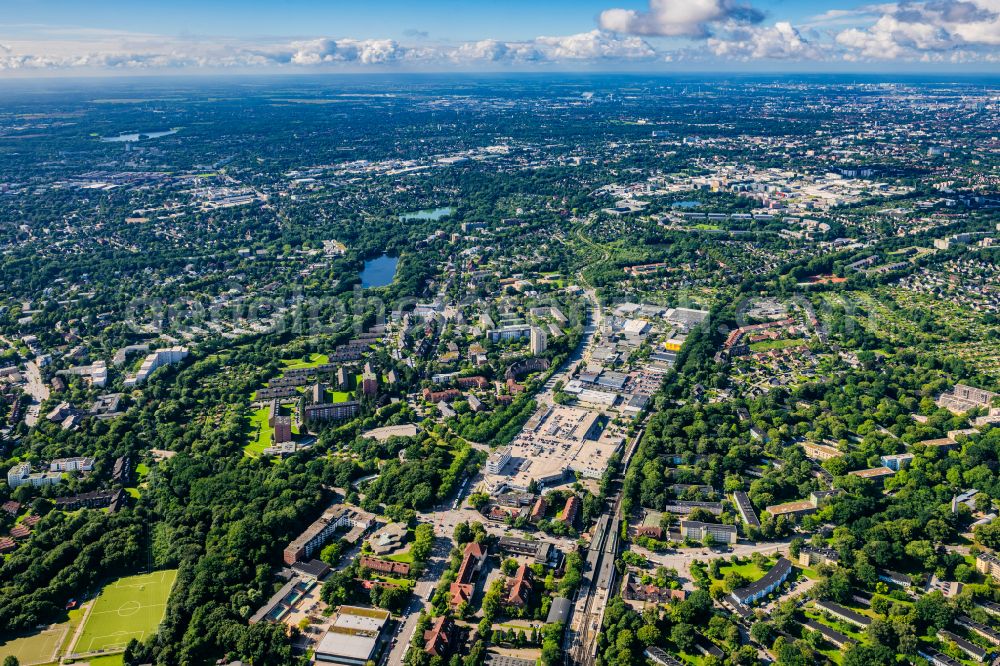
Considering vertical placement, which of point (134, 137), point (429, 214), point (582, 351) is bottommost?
point (582, 351)

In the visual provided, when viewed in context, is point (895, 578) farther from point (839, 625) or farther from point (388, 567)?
point (388, 567)

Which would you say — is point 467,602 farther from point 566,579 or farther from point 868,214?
point 868,214

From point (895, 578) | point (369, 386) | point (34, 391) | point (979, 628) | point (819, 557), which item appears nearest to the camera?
point (979, 628)

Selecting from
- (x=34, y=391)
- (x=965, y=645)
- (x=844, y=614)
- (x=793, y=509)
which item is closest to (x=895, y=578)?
(x=844, y=614)

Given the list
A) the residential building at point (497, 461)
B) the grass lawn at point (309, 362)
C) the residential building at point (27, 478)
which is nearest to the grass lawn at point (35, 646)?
the residential building at point (27, 478)

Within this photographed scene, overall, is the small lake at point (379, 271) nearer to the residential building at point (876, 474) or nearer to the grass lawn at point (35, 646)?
the grass lawn at point (35, 646)

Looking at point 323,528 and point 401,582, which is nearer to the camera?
point 401,582

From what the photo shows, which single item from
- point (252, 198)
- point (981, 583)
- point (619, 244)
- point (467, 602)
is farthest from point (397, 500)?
point (252, 198)
